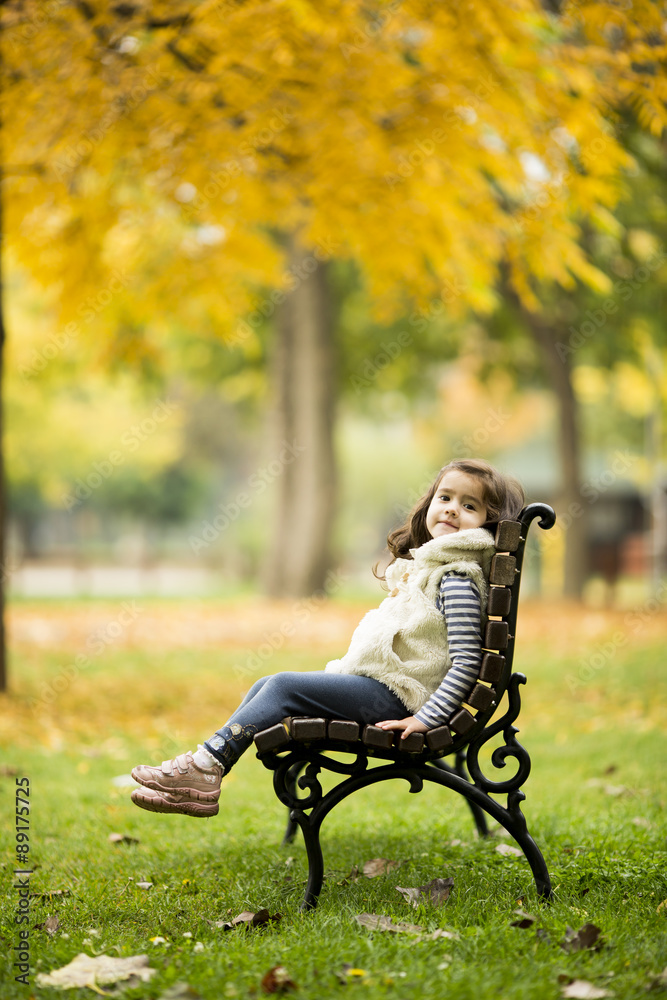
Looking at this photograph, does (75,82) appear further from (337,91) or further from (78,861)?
(78,861)

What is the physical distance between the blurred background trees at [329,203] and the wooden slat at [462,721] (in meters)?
3.91

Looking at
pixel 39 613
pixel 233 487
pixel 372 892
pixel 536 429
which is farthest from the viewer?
pixel 233 487

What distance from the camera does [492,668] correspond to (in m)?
3.18

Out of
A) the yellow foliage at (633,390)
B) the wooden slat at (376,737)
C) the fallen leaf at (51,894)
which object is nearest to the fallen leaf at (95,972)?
the fallen leaf at (51,894)

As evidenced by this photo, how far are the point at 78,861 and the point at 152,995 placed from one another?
145 cm

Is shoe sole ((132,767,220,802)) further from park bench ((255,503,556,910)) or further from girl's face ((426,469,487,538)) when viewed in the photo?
girl's face ((426,469,487,538))

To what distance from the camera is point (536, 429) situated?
123ft

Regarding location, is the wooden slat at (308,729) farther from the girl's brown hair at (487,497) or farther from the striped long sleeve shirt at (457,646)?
the girl's brown hair at (487,497)

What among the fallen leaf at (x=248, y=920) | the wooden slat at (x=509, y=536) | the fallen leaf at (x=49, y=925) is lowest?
the fallen leaf at (x=49, y=925)

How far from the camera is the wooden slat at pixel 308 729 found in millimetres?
3070

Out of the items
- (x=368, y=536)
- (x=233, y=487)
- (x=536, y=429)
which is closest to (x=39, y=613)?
(x=536, y=429)

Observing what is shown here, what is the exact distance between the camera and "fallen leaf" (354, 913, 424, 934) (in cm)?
292

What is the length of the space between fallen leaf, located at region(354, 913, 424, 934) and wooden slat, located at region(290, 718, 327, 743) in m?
0.58

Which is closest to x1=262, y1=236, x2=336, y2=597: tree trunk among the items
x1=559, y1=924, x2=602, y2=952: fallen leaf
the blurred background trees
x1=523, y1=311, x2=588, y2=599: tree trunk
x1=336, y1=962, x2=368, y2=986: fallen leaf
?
the blurred background trees
